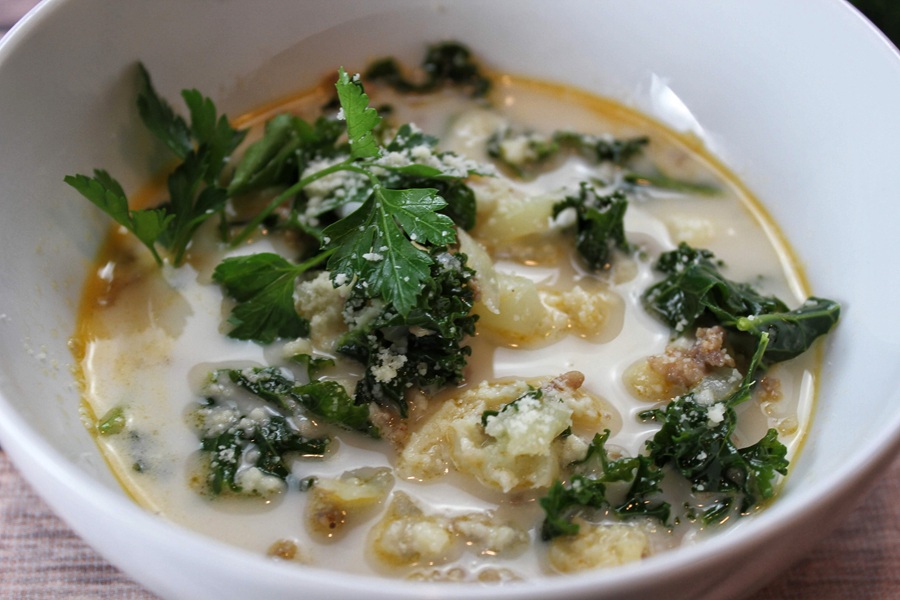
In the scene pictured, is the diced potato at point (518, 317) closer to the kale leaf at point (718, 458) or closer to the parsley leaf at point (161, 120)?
the kale leaf at point (718, 458)

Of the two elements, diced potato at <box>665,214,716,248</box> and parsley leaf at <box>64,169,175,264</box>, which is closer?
parsley leaf at <box>64,169,175,264</box>

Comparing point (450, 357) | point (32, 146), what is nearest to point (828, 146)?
point (450, 357)

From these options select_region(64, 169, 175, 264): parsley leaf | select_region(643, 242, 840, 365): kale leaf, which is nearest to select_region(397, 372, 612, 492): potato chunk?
select_region(643, 242, 840, 365): kale leaf

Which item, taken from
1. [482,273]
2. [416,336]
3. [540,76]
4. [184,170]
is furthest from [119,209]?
[540,76]

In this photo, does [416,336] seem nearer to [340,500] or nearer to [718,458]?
[340,500]

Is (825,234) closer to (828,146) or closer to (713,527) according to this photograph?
(828,146)

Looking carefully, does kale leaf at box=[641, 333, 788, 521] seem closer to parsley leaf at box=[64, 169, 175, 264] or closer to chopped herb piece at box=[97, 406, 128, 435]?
chopped herb piece at box=[97, 406, 128, 435]

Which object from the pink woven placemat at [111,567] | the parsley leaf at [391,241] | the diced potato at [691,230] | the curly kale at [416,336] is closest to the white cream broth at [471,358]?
the diced potato at [691,230]

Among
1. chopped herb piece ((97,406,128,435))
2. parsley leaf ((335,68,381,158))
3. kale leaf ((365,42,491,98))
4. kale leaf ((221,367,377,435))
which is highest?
parsley leaf ((335,68,381,158))
